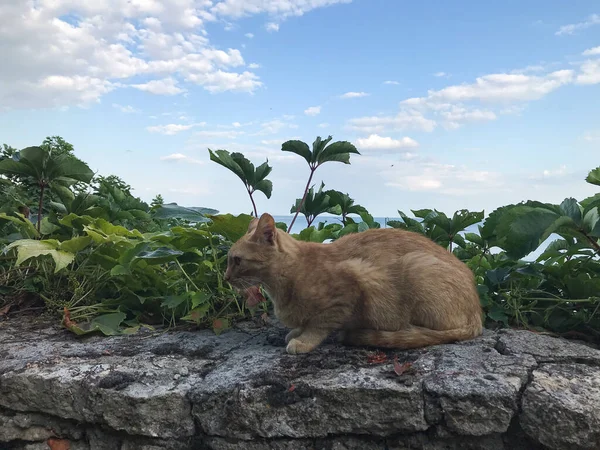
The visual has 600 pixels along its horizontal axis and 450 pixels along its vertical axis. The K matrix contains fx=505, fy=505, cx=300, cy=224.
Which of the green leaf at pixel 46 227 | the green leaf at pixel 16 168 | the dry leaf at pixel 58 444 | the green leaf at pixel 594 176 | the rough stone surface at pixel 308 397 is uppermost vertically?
the green leaf at pixel 594 176

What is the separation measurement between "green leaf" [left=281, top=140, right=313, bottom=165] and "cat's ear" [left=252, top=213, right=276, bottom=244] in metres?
1.24

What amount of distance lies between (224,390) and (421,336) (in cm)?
102

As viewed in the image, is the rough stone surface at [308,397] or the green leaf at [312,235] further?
the green leaf at [312,235]

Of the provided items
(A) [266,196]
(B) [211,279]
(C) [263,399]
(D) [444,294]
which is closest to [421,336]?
(D) [444,294]

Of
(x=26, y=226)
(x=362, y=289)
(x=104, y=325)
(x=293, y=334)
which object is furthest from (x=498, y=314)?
(x=26, y=226)

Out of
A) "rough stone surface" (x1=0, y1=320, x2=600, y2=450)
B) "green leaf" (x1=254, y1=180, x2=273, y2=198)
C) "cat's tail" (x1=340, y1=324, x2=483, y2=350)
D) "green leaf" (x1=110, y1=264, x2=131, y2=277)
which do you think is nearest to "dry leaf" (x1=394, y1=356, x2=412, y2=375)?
"rough stone surface" (x1=0, y1=320, x2=600, y2=450)

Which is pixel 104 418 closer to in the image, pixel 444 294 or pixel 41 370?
→ pixel 41 370

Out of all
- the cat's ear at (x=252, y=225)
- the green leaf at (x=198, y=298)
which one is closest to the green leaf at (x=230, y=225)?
the cat's ear at (x=252, y=225)

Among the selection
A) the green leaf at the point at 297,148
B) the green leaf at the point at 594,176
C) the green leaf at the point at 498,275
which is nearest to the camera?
the green leaf at the point at 594,176

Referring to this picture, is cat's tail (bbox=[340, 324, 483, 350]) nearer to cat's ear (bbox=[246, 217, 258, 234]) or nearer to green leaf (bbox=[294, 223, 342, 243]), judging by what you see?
cat's ear (bbox=[246, 217, 258, 234])

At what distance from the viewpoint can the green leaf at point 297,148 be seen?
387cm

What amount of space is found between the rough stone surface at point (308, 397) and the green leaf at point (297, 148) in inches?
63.8

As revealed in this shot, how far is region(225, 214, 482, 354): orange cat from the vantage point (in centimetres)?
264

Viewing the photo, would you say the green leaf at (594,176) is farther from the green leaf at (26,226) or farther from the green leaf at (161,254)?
the green leaf at (26,226)
